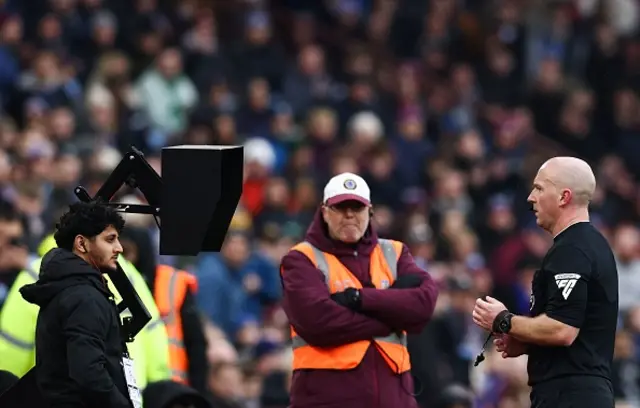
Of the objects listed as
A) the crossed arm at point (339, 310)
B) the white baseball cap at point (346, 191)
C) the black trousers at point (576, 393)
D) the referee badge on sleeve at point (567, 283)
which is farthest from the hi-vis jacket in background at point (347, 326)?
the referee badge on sleeve at point (567, 283)

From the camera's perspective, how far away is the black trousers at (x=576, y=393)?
8273 millimetres

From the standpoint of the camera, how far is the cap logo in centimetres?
950

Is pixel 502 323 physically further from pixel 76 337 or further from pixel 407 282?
pixel 76 337

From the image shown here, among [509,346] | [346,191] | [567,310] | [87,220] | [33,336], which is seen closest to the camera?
[87,220]

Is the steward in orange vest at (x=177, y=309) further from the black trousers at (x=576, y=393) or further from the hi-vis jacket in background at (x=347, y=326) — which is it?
the black trousers at (x=576, y=393)

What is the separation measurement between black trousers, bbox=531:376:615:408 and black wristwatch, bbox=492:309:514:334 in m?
0.34

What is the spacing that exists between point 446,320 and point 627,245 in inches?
166

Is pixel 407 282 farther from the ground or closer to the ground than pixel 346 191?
closer to the ground

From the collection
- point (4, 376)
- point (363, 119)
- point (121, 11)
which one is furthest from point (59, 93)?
point (4, 376)

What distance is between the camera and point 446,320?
1450cm

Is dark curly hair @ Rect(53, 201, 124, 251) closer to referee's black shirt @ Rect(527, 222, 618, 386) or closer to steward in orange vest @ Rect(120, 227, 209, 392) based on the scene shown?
steward in orange vest @ Rect(120, 227, 209, 392)

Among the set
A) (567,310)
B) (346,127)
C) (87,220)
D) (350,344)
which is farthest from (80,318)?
(346,127)

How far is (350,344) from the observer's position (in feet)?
30.5

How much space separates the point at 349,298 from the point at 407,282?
1.33ft
